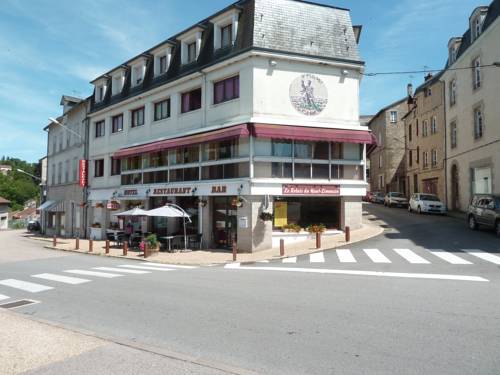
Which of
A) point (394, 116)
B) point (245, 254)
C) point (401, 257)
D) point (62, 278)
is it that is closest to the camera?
point (62, 278)

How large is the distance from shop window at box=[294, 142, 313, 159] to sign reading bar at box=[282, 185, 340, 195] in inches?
56.0

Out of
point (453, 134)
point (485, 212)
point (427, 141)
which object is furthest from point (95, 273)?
point (427, 141)

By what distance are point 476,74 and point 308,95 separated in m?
13.1

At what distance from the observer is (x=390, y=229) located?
2216 cm

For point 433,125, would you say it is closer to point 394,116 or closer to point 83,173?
point 394,116

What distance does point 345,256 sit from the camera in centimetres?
1548

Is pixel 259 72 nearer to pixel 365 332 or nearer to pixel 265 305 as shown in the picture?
pixel 265 305

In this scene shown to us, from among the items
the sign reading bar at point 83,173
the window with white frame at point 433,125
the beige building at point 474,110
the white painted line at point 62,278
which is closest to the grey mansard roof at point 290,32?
the beige building at point 474,110

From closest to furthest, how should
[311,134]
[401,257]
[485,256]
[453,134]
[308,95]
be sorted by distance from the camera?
[485,256], [401,257], [311,134], [308,95], [453,134]

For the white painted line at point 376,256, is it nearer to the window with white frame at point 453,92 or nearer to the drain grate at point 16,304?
the drain grate at point 16,304

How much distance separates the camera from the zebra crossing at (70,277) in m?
11.7

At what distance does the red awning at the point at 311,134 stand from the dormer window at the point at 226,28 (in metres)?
5.05

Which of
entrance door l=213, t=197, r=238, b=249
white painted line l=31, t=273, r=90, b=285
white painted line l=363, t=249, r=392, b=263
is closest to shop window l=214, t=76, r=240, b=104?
entrance door l=213, t=197, r=238, b=249

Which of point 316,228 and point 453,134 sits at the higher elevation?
point 453,134
